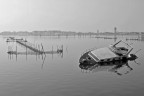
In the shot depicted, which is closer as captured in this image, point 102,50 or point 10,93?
point 10,93

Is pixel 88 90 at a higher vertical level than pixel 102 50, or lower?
lower

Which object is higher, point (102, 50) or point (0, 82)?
point (102, 50)

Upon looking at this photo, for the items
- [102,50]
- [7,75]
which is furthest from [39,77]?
[102,50]

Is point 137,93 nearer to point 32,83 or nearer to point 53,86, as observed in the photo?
point 53,86

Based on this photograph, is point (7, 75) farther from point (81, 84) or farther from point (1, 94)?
point (81, 84)

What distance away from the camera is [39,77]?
40969 millimetres

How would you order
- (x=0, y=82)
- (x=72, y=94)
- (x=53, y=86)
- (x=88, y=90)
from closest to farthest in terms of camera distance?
1. (x=72, y=94)
2. (x=88, y=90)
3. (x=53, y=86)
4. (x=0, y=82)

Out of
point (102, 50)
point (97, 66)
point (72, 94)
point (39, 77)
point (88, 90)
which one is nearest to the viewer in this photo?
point (72, 94)

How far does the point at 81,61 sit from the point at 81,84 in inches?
848

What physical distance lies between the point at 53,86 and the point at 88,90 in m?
6.09

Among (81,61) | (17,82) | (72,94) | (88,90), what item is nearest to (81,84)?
(88,90)

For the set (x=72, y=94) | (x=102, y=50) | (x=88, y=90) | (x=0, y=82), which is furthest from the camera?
(x=102, y=50)

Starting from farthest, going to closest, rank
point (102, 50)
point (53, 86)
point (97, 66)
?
point (102, 50) < point (97, 66) < point (53, 86)

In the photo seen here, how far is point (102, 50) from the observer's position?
64.6 metres
